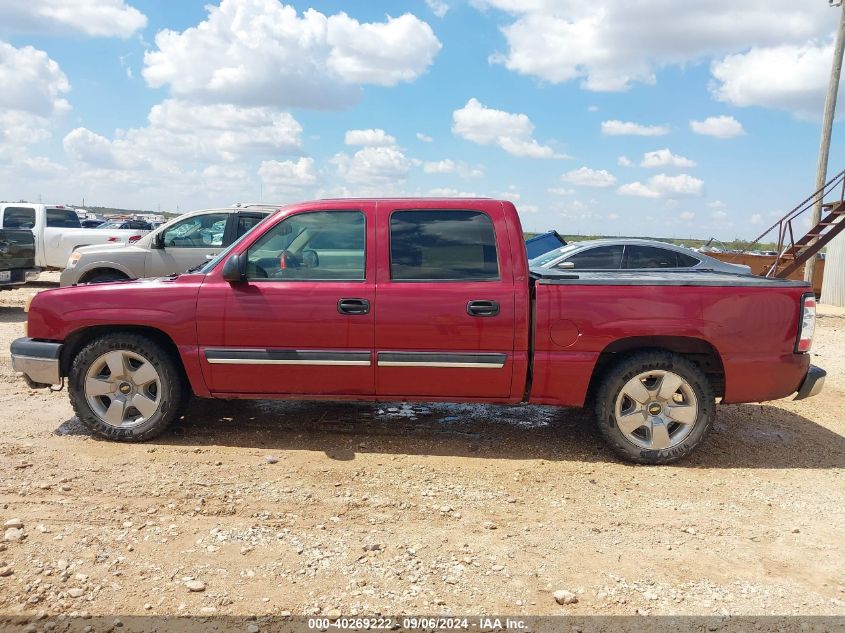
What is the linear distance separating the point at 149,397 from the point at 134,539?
160 cm

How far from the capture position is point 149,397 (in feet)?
15.3

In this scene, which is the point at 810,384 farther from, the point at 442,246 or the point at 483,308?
the point at 442,246

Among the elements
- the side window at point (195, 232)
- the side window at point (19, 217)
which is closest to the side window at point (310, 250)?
the side window at point (195, 232)

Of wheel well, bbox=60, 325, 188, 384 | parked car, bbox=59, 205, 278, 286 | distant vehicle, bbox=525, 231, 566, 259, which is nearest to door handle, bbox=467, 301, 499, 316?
wheel well, bbox=60, 325, 188, 384

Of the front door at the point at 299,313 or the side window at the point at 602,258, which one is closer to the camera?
the front door at the point at 299,313

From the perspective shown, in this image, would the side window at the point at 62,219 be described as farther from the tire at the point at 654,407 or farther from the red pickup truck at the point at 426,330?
the tire at the point at 654,407

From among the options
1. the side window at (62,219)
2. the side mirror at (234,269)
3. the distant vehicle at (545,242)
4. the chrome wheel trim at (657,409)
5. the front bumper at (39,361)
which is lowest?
the chrome wheel trim at (657,409)

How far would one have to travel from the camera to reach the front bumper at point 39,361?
15.2ft

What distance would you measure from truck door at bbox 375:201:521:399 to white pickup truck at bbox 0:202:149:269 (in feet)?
35.3

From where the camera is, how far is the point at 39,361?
15.2 ft

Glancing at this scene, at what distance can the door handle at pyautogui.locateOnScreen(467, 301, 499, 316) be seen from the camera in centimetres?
433

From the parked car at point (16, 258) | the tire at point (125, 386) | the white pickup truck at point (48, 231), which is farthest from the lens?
the white pickup truck at point (48, 231)

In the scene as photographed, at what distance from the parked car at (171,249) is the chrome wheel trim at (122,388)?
4.67 meters

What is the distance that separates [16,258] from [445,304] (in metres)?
9.83
